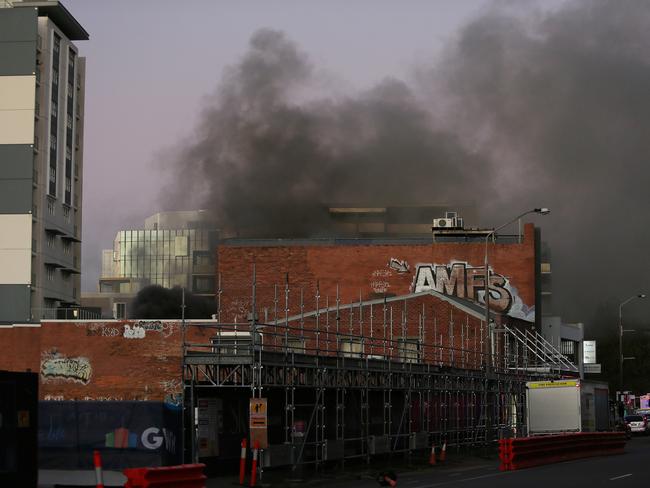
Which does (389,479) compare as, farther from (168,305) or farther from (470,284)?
(168,305)

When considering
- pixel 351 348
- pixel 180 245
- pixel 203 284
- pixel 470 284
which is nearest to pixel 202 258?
pixel 203 284

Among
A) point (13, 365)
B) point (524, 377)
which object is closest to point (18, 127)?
point (13, 365)

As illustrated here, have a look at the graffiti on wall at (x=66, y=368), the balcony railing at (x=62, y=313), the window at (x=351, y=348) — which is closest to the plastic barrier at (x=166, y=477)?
the window at (x=351, y=348)

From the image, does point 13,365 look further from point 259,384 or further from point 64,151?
point 259,384

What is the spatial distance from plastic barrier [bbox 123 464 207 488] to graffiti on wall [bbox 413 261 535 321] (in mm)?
56777

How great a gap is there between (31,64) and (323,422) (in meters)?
67.0

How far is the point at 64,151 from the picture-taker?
101 m

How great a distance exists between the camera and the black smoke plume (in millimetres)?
93062

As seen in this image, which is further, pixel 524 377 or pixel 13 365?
pixel 13 365

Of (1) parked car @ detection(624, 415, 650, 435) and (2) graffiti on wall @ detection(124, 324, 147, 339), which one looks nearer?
(2) graffiti on wall @ detection(124, 324, 147, 339)

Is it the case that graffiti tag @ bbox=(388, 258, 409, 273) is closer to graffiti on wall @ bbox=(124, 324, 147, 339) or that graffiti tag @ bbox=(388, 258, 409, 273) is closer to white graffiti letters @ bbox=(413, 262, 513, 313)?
white graffiti letters @ bbox=(413, 262, 513, 313)

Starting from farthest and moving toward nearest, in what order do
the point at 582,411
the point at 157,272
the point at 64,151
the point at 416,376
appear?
the point at 157,272, the point at 64,151, the point at 582,411, the point at 416,376

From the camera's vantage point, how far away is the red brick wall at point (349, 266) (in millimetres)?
78250

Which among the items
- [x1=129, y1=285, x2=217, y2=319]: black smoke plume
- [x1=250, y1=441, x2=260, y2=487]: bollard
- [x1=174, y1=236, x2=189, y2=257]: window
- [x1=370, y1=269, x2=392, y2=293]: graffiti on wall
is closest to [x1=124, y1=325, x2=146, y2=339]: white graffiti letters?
[x1=370, y1=269, x2=392, y2=293]: graffiti on wall
